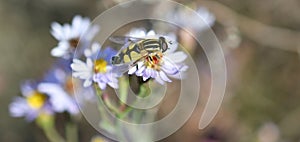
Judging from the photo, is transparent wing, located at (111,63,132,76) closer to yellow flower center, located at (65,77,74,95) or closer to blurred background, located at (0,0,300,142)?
yellow flower center, located at (65,77,74,95)

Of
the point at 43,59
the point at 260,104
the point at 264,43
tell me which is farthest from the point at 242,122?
the point at 43,59

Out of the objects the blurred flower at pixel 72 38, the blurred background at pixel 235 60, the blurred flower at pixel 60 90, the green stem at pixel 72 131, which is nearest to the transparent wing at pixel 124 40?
the blurred flower at pixel 72 38

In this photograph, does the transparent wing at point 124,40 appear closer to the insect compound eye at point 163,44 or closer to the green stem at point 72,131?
the insect compound eye at point 163,44

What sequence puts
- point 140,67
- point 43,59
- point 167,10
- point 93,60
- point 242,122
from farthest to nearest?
point 43,59
point 242,122
point 167,10
point 93,60
point 140,67

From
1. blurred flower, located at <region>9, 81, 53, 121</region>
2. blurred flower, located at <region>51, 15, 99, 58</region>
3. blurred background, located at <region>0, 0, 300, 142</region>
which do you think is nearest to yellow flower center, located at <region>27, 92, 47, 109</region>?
blurred flower, located at <region>9, 81, 53, 121</region>

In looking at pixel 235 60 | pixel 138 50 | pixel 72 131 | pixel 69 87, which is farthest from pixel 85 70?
pixel 235 60

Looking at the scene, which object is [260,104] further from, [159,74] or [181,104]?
[159,74]

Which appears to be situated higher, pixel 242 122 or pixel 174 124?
pixel 242 122
